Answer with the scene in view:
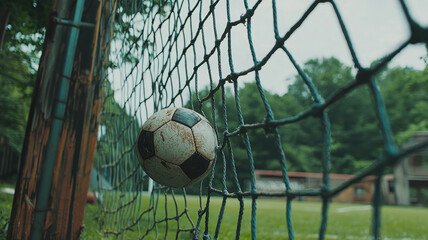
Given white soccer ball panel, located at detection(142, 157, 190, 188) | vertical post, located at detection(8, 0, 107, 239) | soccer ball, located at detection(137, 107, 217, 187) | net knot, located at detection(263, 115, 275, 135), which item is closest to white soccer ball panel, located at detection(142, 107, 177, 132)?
soccer ball, located at detection(137, 107, 217, 187)

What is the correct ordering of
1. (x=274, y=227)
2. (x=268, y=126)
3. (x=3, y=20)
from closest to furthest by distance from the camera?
(x=268, y=126)
(x=3, y=20)
(x=274, y=227)

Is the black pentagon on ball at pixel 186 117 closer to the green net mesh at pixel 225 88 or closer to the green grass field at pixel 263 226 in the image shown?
the green net mesh at pixel 225 88

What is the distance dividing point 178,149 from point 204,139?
11cm

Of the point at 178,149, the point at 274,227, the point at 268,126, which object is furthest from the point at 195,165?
the point at 274,227

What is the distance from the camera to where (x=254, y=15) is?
4.07 ft

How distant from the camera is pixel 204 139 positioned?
1.43 m

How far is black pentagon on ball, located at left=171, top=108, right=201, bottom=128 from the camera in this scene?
1445 millimetres

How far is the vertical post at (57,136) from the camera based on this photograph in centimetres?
198

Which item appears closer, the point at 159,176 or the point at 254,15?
the point at 254,15

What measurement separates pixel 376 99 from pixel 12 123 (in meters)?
11.0

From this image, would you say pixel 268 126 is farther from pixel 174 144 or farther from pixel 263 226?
pixel 263 226

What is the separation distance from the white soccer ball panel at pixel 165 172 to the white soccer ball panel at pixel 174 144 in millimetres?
24

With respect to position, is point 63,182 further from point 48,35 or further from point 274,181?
point 274,181

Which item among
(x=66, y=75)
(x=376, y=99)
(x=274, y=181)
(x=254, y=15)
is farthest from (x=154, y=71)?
(x=274, y=181)
